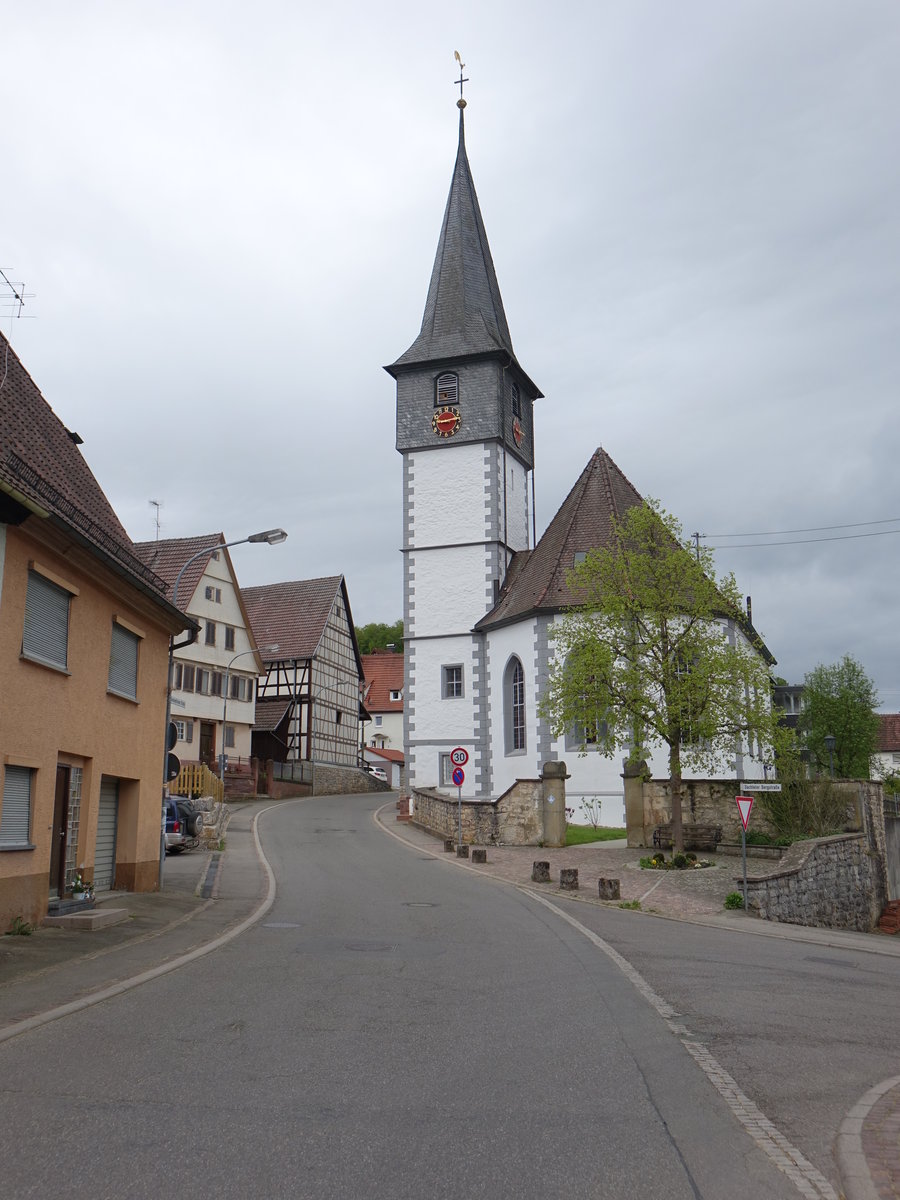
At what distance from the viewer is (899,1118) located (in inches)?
248

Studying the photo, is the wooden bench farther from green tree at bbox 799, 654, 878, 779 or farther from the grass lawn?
green tree at bbox 799, 654, 878, 779

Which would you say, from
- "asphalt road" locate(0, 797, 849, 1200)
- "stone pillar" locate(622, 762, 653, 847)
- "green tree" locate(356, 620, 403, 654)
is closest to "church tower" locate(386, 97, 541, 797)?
"stone pillar" locate(622, 762, 653, 847)

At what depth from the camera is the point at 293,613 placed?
197 feet

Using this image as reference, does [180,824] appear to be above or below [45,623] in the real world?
below

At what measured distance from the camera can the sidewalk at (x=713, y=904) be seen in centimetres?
546

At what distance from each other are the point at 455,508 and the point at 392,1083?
36.6m

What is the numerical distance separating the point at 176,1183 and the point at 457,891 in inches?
591

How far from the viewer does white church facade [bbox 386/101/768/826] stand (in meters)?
37.9

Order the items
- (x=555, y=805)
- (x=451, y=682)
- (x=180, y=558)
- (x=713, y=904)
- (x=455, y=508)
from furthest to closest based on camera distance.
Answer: (x=180, y=558)
(x=455, y=508)
(x=451, y=682)
(x=555, y=805)
(x=713, y=904)

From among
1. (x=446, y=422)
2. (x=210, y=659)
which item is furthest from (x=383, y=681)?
(x=446, y=422)

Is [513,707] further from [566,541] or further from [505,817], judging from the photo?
[505,817]

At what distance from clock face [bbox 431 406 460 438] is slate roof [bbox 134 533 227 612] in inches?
465

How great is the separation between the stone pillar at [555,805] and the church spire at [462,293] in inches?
761

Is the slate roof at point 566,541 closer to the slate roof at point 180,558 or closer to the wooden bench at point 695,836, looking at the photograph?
the wooden bench at point 695,836
